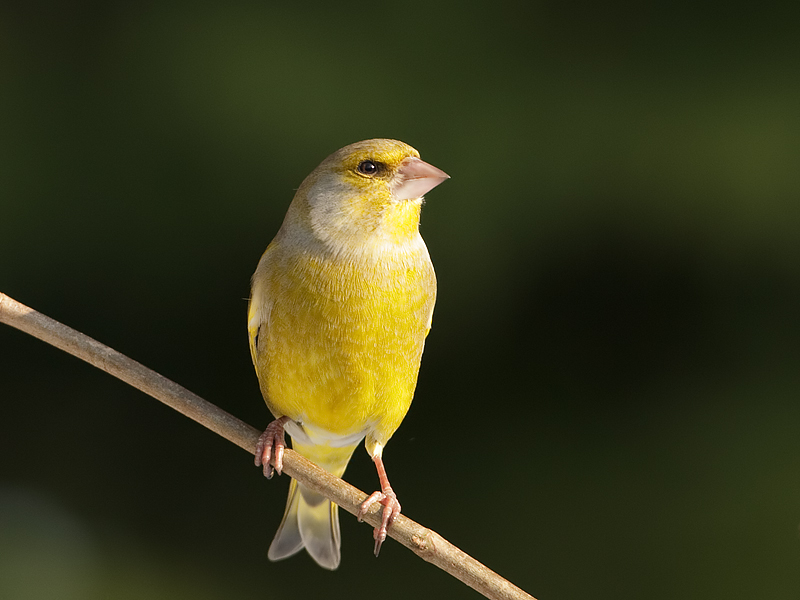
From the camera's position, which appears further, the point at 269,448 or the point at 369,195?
the point at 269,448

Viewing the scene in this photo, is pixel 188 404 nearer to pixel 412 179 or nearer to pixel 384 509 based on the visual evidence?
pixel 384 509

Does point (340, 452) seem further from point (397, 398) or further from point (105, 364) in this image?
point (105, 364)

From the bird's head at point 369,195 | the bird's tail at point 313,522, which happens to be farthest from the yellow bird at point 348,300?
the bird's tail at point 313,522

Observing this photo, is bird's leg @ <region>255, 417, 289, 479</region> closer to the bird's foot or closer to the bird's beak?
the bird's foot

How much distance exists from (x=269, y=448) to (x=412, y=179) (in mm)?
439

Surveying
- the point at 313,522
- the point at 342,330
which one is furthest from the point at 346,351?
the point at 313,522

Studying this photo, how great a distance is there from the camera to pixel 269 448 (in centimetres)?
118

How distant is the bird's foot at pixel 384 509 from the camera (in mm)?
1136

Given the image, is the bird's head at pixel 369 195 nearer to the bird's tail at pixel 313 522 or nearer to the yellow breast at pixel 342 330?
the yellow breast at pixel 342 330

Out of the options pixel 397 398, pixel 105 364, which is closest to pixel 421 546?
pixel 397 398

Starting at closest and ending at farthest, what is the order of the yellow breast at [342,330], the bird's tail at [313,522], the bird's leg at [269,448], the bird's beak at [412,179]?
the bird's beak at [412,179]
the yellow breast at [342,330]
the bird's leg at [269,448]
the bird's tail at [313,522]

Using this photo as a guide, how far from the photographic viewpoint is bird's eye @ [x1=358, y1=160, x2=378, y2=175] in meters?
1.01

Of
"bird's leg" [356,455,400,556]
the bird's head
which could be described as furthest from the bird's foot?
the bird's head

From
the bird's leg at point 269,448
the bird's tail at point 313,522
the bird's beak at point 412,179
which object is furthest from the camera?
the bird's tail at point 313,522
